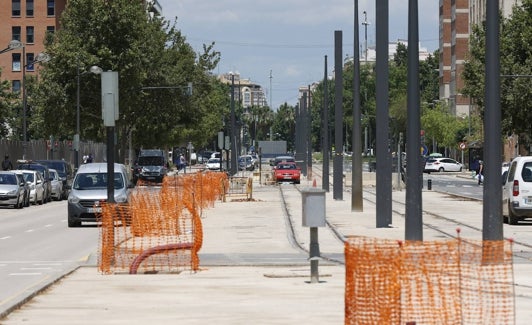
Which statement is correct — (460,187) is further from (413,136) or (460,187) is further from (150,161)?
(413,136)

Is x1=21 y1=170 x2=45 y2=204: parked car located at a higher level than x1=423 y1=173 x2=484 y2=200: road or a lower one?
higher

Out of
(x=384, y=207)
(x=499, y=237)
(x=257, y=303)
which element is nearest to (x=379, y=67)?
(x=384, y=207)

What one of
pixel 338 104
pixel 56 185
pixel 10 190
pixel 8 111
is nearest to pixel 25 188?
pixel 10 190

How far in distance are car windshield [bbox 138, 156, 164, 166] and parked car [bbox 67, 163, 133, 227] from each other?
179ft

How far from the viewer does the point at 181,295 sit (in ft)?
61.7

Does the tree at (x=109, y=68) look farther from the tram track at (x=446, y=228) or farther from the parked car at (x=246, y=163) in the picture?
the parked car at (x=246, y=163)

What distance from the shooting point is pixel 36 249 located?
3102cm

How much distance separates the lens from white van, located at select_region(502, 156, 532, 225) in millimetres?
39281

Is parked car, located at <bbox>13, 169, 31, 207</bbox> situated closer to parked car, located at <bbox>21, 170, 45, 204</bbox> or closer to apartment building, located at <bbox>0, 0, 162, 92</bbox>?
parked car, located at <bbox>21, 170, 45, 204</bbox>

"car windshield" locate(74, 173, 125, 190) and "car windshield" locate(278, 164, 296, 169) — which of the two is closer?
"car windshield" locate(74, 173, 125, 190)

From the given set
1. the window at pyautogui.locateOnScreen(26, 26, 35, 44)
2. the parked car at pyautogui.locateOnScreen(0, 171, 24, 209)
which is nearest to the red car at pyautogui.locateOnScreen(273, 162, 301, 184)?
the parked car at pyautogui.locateOnScreen(0, 171, 24, 209)

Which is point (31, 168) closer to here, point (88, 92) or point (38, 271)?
point (88, 92)

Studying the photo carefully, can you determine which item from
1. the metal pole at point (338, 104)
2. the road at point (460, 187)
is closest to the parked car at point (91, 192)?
the metal pole at point (338, 104)

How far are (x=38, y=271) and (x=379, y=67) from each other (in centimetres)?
1558
